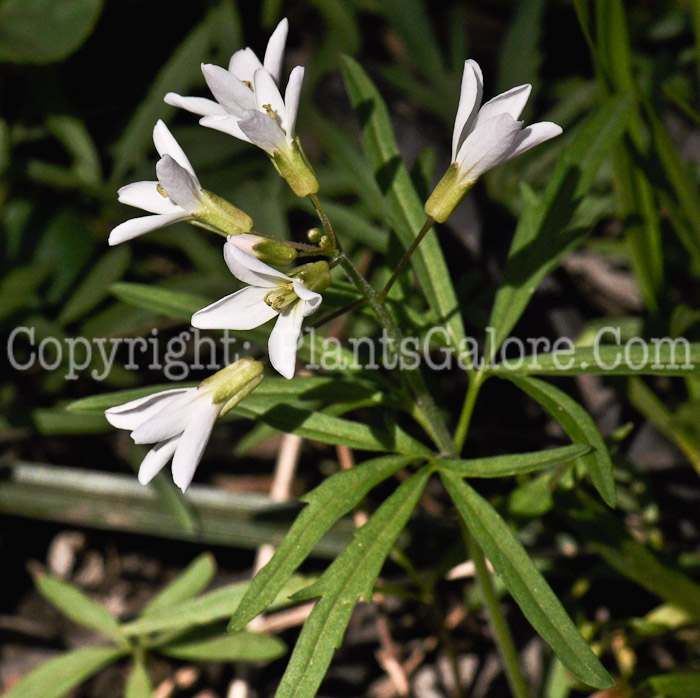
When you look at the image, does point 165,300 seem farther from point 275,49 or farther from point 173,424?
point 275,49

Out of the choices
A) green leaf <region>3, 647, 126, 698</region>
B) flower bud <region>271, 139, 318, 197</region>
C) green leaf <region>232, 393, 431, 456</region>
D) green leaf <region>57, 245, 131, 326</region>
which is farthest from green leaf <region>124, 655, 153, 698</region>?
flower bud <region>271, 139, 318, 197</region>

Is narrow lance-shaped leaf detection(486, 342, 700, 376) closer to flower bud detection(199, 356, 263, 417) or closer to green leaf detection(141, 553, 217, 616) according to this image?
flower bud detection(199, 356, 263, 417)

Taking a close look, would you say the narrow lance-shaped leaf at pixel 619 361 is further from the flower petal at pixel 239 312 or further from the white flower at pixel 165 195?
the white flower at pixel 165 195

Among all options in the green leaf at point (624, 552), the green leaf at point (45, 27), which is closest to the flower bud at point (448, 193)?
the green leaf at point (624, 552)

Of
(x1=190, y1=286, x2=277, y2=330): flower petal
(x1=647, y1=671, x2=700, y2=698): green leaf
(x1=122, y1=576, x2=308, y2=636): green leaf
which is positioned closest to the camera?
(x1=190, y1=286, x2=277, y2=330): flower petal

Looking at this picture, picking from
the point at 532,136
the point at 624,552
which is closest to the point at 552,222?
the point at 532,136

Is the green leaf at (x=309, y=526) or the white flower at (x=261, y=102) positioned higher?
the white flower at (x=261, y=102)

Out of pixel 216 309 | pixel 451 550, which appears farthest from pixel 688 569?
pixel 216 309
